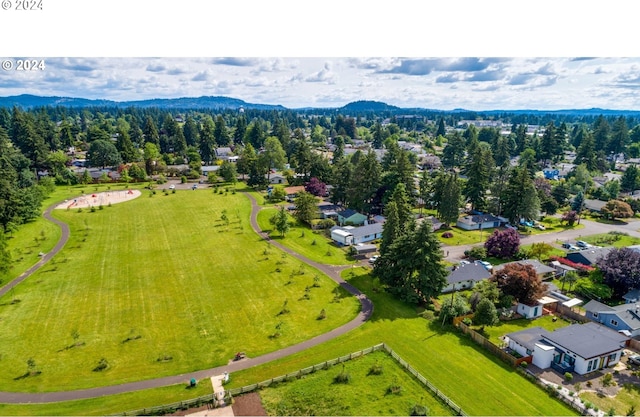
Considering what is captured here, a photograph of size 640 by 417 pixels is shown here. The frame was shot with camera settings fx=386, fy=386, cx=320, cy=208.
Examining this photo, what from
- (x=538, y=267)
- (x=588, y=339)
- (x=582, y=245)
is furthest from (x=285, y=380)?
(x=582, y=245)

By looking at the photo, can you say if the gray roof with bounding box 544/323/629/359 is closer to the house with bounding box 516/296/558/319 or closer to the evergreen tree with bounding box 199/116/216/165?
the house with bounding box 516/296/558/319

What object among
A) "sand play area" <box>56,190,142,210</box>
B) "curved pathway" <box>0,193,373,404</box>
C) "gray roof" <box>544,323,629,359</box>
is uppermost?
"gray roof" <box>544,323,629,359</box>

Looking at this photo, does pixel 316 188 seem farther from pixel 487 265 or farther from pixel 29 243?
pixel 29 243

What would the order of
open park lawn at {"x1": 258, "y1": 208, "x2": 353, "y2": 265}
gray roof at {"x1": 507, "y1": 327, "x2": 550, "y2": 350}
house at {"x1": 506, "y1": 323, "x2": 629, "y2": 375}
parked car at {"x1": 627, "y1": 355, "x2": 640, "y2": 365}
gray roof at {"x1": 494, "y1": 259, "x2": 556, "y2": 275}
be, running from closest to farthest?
house at {"x1": 506, "y1": 323, "x2": 629, "y2": 375}
parked car at {"x1": 627, "y1": 355, "x2": 640, "y2": 365}
gray roof at {"x1": 507, "y1": 327, "x2": 550, "y2": 350}
gray roof at {"x1": 494, "y1": 259, "x2": 556, "y2": 275}
open park lawn at {"x1": 258, "y1": 208, "x2": 353, "y2": 265}

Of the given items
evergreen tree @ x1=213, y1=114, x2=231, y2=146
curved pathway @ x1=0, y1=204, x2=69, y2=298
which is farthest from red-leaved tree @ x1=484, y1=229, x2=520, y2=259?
evergreen tree @ x1=213, y1=114, x2=231, y2=146

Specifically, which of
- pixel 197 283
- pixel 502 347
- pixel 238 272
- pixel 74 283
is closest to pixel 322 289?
pixel 238 272

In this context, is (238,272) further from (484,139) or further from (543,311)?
(484,139)
